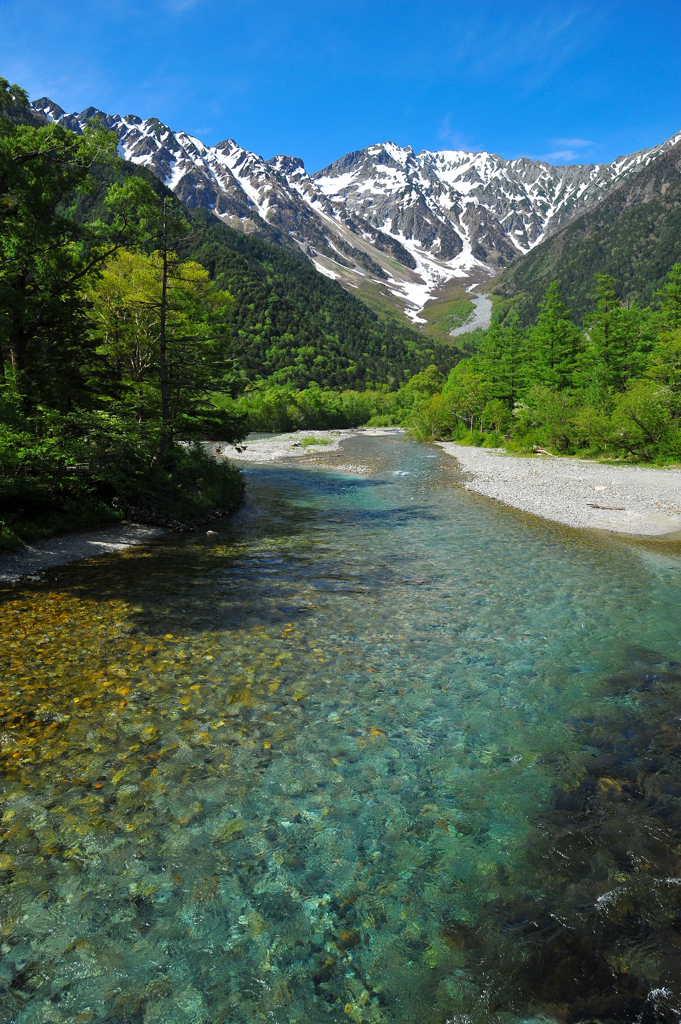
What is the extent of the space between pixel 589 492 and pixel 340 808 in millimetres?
26193

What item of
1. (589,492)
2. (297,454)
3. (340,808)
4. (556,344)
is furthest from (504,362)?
(340,808)

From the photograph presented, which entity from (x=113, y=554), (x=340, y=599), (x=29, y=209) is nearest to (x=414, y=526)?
(x=340, y=599)

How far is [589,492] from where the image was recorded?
27.5 metres

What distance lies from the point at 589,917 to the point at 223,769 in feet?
14.4

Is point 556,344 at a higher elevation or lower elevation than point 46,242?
higher

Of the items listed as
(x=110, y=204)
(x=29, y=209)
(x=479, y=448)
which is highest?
(x=110, y=204)

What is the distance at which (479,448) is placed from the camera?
197 ft

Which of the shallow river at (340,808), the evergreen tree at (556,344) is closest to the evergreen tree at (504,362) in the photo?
the evergreen tree at (556,344)

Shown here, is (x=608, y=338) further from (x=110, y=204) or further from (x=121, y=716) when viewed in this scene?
(x=121, y=716)

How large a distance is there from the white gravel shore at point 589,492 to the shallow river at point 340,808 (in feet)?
31.4

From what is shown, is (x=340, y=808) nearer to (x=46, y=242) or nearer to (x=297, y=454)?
(x=46, y=242)

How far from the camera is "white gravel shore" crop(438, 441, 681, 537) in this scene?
21406 mm

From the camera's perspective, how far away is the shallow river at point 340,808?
405cm

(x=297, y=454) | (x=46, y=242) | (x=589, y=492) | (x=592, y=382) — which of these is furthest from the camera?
(x=297, y=454)
